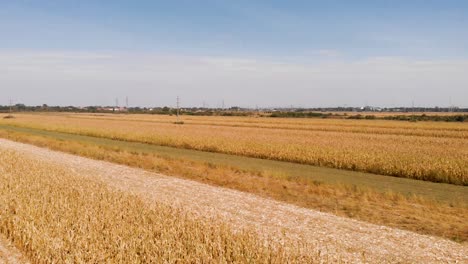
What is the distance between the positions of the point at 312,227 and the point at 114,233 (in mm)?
6128

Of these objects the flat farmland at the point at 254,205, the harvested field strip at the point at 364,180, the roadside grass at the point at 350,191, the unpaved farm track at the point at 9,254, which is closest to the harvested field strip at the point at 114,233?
the flat farmland at the point at 254,205

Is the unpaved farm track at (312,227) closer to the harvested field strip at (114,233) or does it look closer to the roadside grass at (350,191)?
the roadside grass at (350,191)

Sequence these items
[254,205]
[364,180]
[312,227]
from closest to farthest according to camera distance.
→ 1. [312,227]
2. [254,205]
3. [364,180]

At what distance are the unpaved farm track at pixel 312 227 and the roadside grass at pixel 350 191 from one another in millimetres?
1105

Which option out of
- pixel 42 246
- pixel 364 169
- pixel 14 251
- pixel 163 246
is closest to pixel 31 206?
pixel 14 251

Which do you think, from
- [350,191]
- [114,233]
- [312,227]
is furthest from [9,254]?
[350,191]

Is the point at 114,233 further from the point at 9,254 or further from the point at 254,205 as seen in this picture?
the point at 254,205

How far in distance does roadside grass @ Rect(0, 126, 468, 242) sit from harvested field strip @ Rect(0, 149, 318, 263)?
235 inches

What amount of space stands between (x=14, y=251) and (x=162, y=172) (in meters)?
14.3

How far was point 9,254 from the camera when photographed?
8.81m

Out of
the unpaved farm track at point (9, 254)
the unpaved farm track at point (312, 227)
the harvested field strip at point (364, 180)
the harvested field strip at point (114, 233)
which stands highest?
the harvested field strip at point (114, 233)

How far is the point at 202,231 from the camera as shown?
932 cm

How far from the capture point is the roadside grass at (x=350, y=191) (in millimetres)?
13098

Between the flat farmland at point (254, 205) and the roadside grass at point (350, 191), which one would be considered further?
the roadside grass at point (350, 191)
